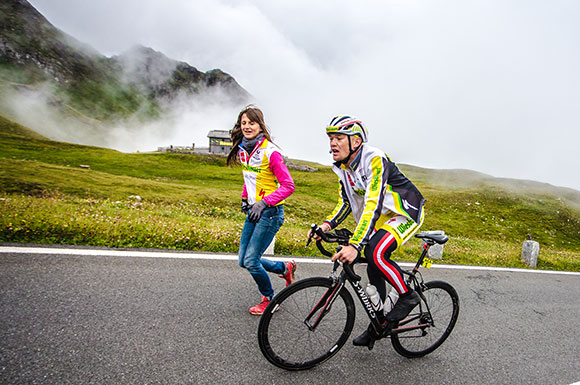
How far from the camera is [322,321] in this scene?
3.55 meters

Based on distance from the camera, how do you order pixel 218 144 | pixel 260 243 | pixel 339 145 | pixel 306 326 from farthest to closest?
1. pixel 218 144
2. pixel 260 243
3. pixel 339 145
4. pixel 306 326

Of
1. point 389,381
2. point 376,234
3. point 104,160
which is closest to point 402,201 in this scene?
point 376,234

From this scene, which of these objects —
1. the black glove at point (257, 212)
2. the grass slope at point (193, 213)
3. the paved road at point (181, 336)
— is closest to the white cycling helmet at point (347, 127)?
the black glove at point (257, 212)

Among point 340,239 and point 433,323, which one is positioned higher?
point 340,239

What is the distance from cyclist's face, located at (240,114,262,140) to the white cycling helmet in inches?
49.9

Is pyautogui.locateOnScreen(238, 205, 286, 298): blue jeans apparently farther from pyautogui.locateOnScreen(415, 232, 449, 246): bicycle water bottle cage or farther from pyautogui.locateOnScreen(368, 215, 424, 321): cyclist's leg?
pyautogui.locateOnScreen(415, 232, 449, 246): bicycle water bottle cage

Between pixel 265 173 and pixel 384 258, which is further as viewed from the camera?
pixel 265 173

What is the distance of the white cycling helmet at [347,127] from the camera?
368 cm

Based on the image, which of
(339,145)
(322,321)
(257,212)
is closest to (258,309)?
(322,321)

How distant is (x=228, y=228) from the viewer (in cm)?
920

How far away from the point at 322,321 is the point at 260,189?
2094 millimetres

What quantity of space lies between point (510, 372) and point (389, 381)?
1.86 meters

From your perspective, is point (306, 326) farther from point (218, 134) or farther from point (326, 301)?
point (218, 134)

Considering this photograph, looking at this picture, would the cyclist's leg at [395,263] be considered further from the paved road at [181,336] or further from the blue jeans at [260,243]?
the blue jeans at [260,243]
